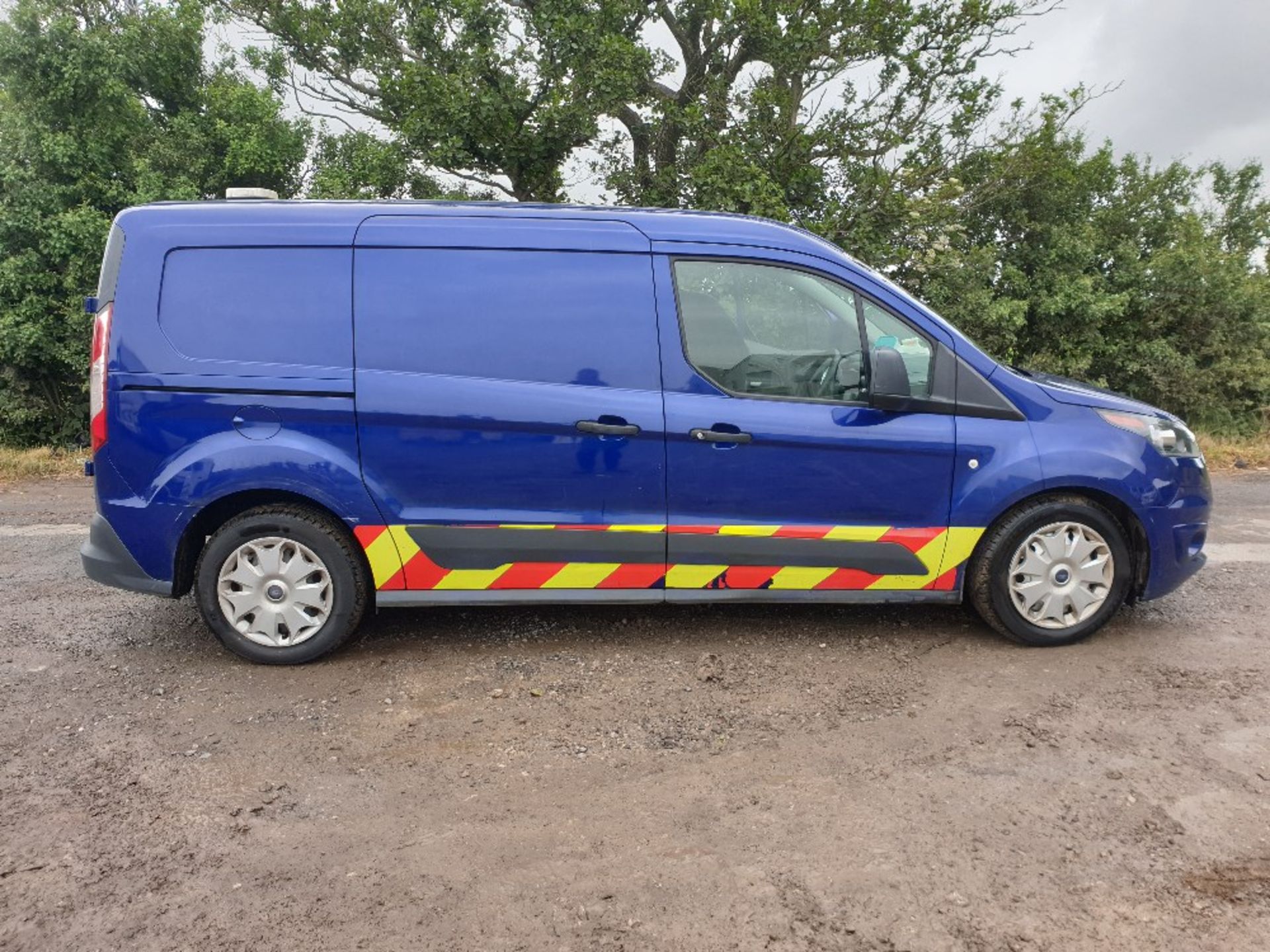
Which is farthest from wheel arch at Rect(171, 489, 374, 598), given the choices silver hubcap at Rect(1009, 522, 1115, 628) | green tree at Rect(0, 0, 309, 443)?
green tree at Rect(0, 0, 309, 443)

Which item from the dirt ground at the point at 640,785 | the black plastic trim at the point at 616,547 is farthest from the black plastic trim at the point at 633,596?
the dirt ground at the point at 640,785

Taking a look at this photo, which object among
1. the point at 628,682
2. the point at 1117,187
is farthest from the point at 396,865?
the point at 1117,187

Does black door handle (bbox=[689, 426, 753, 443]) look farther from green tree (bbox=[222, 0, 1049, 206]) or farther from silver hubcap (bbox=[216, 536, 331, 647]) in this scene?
green tree (bbox=[222, 0, 1049, 206])

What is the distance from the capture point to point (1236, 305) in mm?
10867

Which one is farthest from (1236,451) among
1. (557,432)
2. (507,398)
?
(507,398)

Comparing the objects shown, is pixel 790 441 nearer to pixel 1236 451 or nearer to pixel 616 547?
pixel 616 547

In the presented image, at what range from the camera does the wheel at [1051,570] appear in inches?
157

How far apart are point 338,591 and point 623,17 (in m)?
9.35

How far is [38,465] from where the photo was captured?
891cm

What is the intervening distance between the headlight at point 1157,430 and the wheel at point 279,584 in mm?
3546

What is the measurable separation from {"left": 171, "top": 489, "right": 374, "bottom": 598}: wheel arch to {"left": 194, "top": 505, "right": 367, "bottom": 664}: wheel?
3 centimetres

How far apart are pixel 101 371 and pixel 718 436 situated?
8.77 ft

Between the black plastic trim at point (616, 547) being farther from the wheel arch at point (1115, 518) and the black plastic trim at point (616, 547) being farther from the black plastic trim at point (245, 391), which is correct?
the black plastic trim at point (245, 391)

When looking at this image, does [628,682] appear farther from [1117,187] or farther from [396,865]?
[1117,187]
